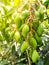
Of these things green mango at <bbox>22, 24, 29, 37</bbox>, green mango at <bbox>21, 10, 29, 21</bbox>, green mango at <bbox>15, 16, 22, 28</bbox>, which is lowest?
green mango at <bbox>22, 24, 29, 37</bbox>

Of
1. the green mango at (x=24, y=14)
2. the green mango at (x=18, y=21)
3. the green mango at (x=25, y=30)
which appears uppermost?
the green mango at (x=24, y=14)

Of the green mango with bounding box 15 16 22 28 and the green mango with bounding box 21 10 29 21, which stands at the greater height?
the green mango with bounding box 21 10 29 21

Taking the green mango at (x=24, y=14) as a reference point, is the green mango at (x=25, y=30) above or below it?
below

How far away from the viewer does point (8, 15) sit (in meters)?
1.08

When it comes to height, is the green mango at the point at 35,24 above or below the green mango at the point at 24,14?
below

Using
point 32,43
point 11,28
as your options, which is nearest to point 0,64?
point 11,28

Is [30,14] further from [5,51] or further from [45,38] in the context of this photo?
[5,51]

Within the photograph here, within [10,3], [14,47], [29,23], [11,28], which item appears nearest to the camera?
[29,23]

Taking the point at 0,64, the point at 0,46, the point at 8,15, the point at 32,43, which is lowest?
the point at 0,64

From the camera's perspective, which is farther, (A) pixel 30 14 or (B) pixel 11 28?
(B) pixel 11 28

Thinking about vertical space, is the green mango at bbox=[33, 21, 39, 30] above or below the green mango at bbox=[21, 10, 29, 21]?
below

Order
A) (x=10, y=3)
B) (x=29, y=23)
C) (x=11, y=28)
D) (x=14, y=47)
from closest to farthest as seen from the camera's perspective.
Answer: (x=29, y=23), (x=11, y=28), (x=10, y=3), (x=14, y=47)

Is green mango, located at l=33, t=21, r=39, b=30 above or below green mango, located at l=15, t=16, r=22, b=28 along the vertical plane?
below

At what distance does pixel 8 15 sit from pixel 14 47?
34cm
